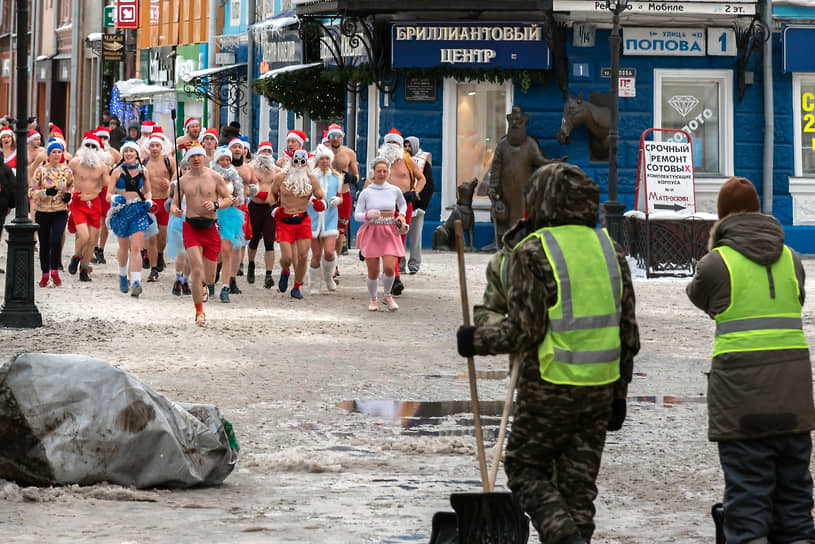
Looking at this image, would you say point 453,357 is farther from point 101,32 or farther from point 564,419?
point 101,32

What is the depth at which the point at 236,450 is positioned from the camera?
8.54 metres

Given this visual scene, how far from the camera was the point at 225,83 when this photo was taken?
3859 centimetres

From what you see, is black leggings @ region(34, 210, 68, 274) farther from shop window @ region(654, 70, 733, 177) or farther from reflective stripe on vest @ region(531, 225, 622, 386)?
reflective stripe on vest @ region(531, 225, 622, 386)

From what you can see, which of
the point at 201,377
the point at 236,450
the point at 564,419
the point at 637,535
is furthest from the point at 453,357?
the point at 564,419

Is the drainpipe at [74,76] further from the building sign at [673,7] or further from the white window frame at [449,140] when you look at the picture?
the building sign at [673,7]

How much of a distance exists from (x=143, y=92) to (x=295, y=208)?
1115 inches

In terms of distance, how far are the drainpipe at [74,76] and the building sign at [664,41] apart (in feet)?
88.5

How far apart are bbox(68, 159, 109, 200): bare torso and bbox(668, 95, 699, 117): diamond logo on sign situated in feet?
33.6

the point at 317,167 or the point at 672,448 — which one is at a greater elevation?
the point at 317,167

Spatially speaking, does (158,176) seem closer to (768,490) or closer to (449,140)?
(449,140)

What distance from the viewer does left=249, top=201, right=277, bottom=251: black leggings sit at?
21281 millimetres

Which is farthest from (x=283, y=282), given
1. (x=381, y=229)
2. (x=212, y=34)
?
(x=212, y=34)

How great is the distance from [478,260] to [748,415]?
18.8 meters

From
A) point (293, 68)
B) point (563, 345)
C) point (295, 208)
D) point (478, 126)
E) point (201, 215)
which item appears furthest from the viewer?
point (293, 68)
